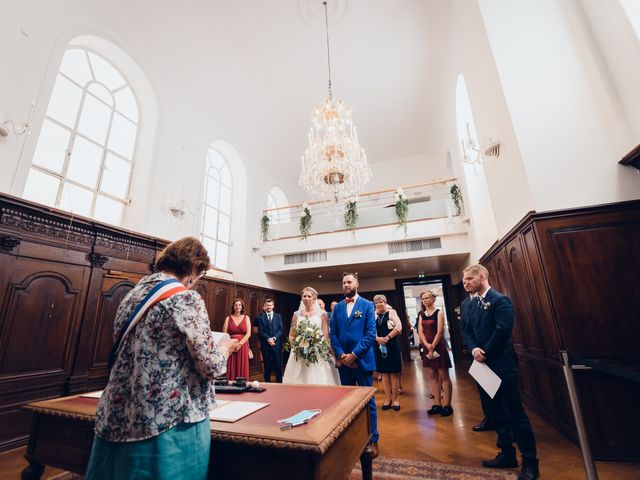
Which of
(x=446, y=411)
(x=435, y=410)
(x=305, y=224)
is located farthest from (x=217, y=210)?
(x=446, y=411)

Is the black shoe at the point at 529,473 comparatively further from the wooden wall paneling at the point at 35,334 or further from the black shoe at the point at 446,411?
the wooden wall paneling at the point at 35,334

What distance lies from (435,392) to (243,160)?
725 cm

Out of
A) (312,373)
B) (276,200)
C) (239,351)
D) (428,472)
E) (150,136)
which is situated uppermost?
(276,200)

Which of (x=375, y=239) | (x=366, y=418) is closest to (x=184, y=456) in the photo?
(x=366, y=418)

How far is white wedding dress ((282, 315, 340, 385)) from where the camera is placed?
2.96 meters

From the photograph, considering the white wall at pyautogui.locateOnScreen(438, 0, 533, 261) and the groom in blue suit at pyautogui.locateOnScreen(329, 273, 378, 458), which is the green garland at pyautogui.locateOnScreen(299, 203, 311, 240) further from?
the groom in blue suit at pyautogui.locateOnScreen(329, 273, 378, 458)

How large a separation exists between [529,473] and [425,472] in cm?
69

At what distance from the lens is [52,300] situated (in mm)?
3545

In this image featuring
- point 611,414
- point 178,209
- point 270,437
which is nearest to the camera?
point 270,437

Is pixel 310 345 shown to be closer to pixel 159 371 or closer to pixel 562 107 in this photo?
pixel 159 371

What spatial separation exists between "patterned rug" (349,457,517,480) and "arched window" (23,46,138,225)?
509 centimetres

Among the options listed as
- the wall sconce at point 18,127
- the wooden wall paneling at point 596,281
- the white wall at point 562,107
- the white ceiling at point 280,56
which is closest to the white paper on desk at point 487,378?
the wooden wall paneling at point 596,281

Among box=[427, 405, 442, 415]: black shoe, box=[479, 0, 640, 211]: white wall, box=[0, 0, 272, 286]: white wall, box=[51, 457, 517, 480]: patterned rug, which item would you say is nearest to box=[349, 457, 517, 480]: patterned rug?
box=[51, 457, 517, 480]: patterned rug

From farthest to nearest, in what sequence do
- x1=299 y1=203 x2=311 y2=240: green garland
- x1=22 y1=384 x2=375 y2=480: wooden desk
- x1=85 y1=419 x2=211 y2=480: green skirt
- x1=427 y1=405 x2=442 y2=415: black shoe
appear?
x1=299 y1=203 x2=311 y2=240: green garland < x1=427 y1=405 x2=442 y2=415: black shoe < x1=22 y1=384 x2=375 y2=480: wooden desk < x1=85 y1=419 x2=211 y2=480: green skirt
